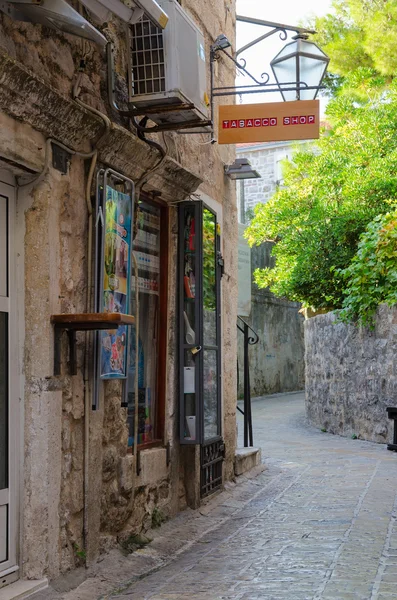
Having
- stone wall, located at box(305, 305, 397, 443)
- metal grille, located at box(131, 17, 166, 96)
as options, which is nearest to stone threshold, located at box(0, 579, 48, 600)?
metal grille, located at box(131, 17, 166, 96)

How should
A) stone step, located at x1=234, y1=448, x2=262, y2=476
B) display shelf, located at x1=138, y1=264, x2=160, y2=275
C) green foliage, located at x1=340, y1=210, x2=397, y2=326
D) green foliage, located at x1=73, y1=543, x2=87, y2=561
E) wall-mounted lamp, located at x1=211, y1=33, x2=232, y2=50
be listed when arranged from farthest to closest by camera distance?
green foliage, located at x1=340, y1=210, x2=397, y2=326
stone step, located at x1=234, y1=448, x2=262, y2=476
wall-mounted lamp, located at x1=211, y1=33, x2=232, y2=50
display shelf, located at x1=138, y1=264, x2=160, y2=275
green foliage, located at x1=73, y1=543, x2=87, y2=561

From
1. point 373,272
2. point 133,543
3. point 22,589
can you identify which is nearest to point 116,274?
point 133,543

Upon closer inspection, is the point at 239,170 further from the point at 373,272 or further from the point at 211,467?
the point at 373,272

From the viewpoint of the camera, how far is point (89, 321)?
444 centimetres

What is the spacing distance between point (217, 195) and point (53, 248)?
3443 mm

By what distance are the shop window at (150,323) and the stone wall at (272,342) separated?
42.3ft

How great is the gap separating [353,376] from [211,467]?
5.40 meters

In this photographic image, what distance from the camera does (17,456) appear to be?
4.36 meters

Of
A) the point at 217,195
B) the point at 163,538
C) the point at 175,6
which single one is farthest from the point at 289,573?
the point at 217,195

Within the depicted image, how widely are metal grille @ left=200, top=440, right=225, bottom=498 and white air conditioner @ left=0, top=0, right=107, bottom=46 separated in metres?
3.38

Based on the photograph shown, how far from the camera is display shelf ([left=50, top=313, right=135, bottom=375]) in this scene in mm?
4438

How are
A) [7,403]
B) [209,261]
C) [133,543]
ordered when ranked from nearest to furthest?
[7,403] → [133,543] → [209,261]

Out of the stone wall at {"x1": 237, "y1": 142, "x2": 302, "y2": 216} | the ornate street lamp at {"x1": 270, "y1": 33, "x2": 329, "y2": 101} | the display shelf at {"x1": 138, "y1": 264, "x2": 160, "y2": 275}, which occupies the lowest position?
the display shelf at {"x1": 138, "y1": 264, "x2": 160, "y2": 275}

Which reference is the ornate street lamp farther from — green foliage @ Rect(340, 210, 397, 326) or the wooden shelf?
green foliage @ Rect(340, 210, 397, 326)
